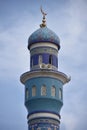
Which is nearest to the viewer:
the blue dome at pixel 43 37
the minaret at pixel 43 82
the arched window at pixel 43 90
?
the minaret at pixel 43 82

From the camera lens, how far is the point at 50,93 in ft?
177

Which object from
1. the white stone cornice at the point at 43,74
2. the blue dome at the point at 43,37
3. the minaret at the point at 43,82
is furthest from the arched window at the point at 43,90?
the blue dome at the point at 43,37

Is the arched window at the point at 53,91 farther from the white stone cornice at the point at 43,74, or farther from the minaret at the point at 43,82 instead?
the white stone cornice at the point at 43,74

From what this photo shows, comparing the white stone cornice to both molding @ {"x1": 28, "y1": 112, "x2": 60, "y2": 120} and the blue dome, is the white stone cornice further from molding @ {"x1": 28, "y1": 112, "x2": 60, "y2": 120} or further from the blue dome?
molding @ {"x1": 28, "y1": 112, "x2": 60, "y2": 120}

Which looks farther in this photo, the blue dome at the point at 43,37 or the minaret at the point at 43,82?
the blue dome at the point at 43,37

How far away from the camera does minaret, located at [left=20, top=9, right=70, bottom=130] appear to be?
52.9 m

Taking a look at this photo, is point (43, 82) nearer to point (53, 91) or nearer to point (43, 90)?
point (43, 90)

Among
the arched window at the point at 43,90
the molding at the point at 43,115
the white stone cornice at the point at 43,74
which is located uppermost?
the white stone cornice at the point at 43,74

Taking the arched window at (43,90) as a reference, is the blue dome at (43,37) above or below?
above

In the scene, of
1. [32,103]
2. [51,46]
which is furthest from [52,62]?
[32,103]

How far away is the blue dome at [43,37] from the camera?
56.0 meters

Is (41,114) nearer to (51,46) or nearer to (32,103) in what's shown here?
(32,103)

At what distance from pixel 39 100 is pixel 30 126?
3.01 m

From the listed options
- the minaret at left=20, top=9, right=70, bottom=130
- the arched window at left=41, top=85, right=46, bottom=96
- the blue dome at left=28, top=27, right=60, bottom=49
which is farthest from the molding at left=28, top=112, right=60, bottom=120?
the blue dome at left=28, top=27, right=60, bottom=49
